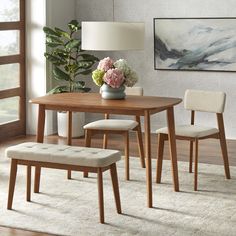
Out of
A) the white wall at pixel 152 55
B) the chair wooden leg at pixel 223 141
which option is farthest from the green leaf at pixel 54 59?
the chair wooden leg at pixel 223 141

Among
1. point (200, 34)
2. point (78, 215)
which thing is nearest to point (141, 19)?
point (200, 34)

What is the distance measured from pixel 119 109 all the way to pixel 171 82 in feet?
9.71

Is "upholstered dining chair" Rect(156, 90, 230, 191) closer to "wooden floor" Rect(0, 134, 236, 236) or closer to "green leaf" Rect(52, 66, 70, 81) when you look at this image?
"wooden floor" Rect(0, 134, 236, 236)

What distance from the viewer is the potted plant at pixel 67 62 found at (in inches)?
295

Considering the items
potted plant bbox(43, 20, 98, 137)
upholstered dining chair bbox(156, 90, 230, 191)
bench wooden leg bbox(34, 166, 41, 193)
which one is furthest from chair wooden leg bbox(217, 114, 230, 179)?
potted plant bbox(43, 20, 98, 137)

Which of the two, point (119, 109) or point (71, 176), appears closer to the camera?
point (119, 109)

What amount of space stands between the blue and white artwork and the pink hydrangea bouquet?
2426 mm

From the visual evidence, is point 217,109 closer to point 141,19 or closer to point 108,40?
point 108,40

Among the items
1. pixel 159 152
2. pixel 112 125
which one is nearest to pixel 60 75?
pixel 112 125

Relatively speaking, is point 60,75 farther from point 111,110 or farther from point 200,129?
point 111,110

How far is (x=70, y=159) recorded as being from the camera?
4492 mm

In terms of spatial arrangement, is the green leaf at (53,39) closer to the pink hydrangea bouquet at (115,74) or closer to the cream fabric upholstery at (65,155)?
the pink hydrangea bouquet at (115,74)

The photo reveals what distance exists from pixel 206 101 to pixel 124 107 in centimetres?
111

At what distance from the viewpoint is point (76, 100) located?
17.2 ft
